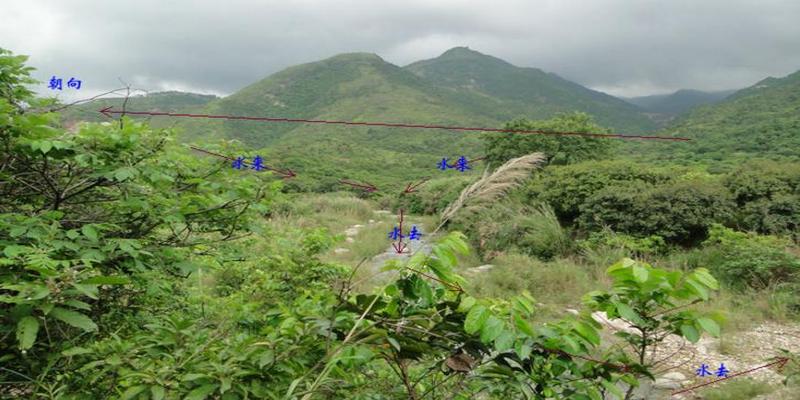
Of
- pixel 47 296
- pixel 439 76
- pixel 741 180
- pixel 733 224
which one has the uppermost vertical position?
pixel 439 76

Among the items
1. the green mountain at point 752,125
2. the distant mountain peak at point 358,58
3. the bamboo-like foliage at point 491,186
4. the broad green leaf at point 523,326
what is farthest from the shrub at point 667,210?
the distant mountain peak at point 358,58

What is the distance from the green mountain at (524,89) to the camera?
2785 inches

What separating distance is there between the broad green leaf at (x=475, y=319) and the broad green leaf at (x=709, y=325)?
1.94 feet

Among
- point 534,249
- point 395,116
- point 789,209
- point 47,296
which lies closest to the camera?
point 47,296

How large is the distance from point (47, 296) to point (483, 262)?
8.26 metres

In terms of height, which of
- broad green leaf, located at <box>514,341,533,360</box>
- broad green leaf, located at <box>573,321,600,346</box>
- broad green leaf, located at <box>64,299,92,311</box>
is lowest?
broad green leaf, located at <box>514,341,533,360</box>

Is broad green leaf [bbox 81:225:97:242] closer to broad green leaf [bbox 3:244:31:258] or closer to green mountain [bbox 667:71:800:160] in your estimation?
broad green leaf [bbox 3:244:31:258]

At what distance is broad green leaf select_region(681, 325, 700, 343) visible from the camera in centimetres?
138

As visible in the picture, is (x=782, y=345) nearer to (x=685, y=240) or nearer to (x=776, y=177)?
(x=685, y=240)

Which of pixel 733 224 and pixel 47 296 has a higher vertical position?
pixel 47 296

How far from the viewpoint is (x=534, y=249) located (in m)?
8.88

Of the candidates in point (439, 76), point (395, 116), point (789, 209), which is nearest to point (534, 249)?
point (789, 209)

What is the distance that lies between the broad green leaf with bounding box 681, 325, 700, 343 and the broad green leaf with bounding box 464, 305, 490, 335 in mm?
578

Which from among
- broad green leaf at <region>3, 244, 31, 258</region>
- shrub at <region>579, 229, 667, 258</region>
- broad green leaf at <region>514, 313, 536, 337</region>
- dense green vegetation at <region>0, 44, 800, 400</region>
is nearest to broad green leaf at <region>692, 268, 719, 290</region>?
dense green vegetation at <region>0, 44, 800, 400</region>
